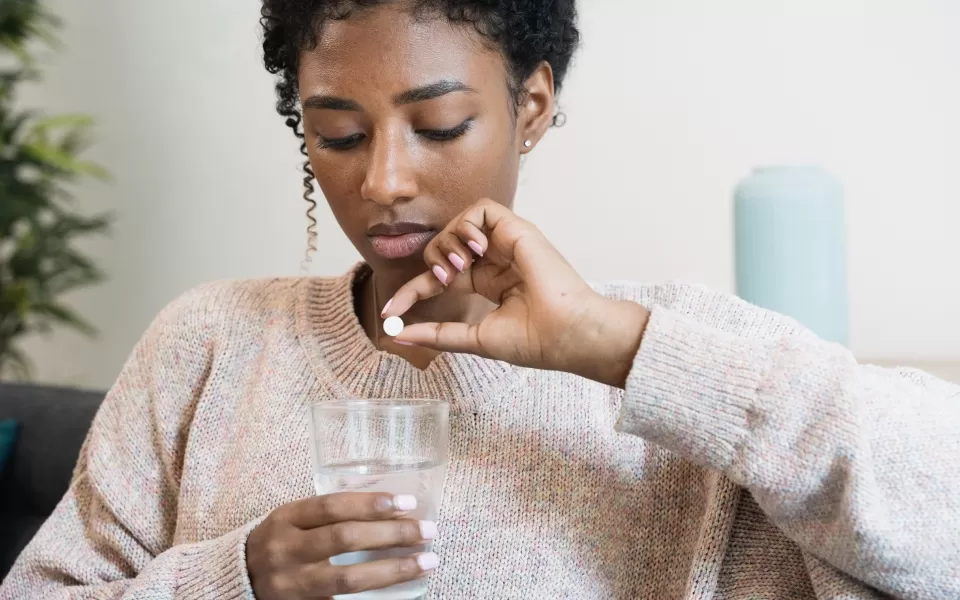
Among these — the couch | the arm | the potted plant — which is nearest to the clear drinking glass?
the arm

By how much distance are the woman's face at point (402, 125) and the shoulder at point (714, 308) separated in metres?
0.23

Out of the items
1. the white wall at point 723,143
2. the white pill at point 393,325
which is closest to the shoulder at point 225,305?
the white pill at point 393,325

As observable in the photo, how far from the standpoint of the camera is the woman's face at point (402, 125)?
106 centimetres

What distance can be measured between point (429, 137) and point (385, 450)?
14.4 inches

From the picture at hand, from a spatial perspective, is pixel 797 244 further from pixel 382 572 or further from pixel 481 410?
pixel 382 572

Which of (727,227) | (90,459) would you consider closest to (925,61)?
(727,227)

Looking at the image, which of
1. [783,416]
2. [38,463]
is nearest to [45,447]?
[38,463]

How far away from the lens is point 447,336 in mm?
966

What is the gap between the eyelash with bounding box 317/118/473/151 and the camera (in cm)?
107

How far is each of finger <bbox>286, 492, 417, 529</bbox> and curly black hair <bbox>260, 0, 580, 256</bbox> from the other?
514 millimetres

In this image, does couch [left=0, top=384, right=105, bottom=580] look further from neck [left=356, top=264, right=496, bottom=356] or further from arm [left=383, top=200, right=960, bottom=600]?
arm [left=383, top=200, right=960, bottom=600]

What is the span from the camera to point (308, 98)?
1.12 meters

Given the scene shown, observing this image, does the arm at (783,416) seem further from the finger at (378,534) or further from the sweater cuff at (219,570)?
the sweater cuff at (219,570)

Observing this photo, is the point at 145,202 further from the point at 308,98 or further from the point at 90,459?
the point at 308,98
